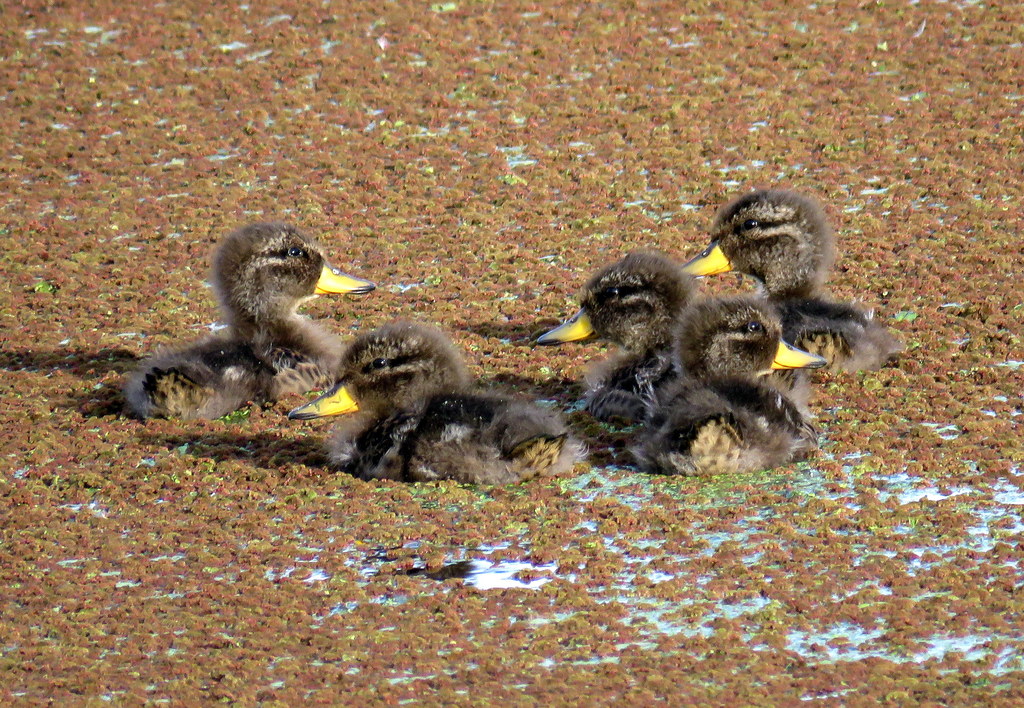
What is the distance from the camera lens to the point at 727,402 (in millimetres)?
5438

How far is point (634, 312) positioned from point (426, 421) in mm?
1260

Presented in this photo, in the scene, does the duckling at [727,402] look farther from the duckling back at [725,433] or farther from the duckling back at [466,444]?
the duckling back at [466,444]

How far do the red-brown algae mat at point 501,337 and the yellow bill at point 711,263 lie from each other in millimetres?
516

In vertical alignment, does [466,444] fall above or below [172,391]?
above

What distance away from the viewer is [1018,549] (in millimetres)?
4605

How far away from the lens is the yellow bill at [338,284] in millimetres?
6914

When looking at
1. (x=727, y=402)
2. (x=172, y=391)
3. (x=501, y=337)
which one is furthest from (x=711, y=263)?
(x=172, y=391)

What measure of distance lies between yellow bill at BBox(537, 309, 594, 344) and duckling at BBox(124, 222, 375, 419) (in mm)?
919

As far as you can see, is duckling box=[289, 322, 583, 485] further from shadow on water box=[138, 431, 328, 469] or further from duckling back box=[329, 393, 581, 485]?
shadow on water box=[138, 431, 328, 469]

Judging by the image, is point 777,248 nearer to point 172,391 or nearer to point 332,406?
point 332,406

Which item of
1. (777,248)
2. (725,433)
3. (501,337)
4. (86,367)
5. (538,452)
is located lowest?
(86,367)

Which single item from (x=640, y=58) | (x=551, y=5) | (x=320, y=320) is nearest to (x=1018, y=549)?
(x=320, y=320)

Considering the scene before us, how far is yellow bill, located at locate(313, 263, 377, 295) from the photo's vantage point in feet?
22.7

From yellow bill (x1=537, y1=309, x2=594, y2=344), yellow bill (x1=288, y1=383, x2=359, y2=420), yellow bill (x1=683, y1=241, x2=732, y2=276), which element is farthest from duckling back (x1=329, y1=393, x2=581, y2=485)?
yellow bill (x1=683, y1=241, x2=732, y2=276)
